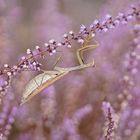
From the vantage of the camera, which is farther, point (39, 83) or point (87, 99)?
point (87, 99)

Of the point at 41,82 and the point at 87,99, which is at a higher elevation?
the point at 87,99

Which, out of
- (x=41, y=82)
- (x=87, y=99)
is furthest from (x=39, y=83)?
(x=87, y=99)

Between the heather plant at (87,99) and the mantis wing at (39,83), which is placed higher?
the heather plant at (87,99)

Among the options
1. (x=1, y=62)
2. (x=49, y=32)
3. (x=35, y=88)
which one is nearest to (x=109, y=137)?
(x=35, y=88)

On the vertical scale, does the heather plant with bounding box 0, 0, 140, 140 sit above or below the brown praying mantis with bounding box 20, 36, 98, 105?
above

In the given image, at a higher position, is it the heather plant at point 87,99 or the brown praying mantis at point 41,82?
the heather plant at point 87,99

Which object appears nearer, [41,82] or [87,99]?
[41,82]

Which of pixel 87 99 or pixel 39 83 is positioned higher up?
pixel 87 99

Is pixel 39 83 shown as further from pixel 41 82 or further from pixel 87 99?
pixel 87 99

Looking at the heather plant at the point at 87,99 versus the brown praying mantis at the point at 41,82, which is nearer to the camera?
the brown praying mantis at the point at 41,82

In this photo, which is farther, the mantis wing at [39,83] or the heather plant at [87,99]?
the heather plant at [87,99]

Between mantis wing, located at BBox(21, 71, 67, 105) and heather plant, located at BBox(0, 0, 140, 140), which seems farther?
heather plant, located at BBox(0, 0, 140, 140)

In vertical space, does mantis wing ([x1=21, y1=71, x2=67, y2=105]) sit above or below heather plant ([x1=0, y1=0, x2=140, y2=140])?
below
